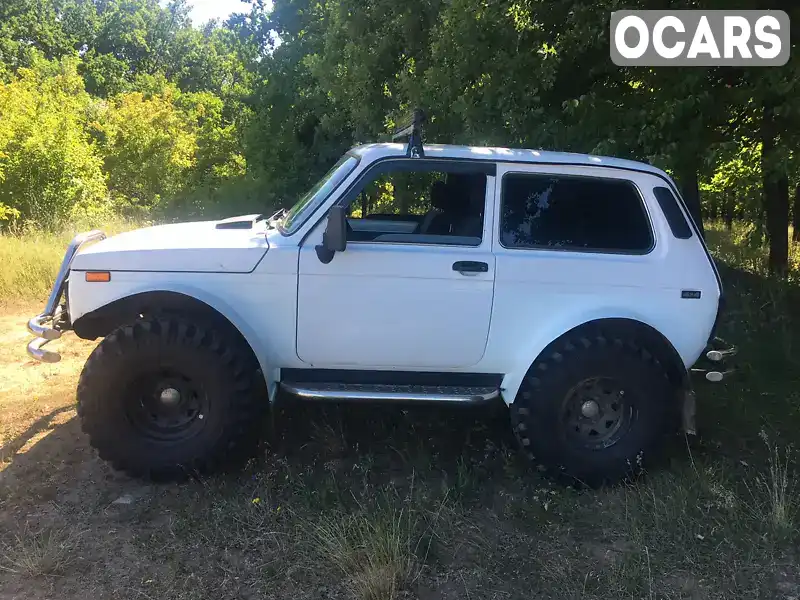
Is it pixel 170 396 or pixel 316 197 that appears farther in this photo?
pixel 316 197

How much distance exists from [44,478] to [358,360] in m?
2.01

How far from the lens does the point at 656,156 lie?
5.67m

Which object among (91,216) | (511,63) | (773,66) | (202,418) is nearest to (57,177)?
(91,216)

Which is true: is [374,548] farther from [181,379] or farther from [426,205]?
[426,205]

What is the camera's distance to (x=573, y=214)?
12.9 ft

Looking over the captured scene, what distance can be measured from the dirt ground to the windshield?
1.39 m

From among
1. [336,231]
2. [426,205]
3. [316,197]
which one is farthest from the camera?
[426,205]

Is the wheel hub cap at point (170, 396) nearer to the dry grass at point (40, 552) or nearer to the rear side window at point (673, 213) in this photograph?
the dry grass at point (40, 552)

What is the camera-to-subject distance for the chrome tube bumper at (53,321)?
386 centimetres

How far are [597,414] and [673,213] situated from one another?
136 cm

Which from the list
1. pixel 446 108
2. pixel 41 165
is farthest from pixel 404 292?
pixel 41 165

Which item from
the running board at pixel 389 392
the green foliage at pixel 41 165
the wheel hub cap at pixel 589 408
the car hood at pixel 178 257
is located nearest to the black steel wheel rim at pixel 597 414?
the wheel hub cap at pixel 589 408
